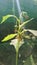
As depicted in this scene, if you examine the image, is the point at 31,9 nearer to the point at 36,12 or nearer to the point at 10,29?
the point at 36,12

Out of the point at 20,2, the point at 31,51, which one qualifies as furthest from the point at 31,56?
the point at 20,2

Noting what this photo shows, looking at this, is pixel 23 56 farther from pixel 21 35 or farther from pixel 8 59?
pixel 21 35

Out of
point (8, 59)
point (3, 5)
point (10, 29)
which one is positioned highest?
point (3, 5)

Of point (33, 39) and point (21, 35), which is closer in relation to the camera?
point (21, 35)

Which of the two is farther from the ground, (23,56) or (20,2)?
(20,2)

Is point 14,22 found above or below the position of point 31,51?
above

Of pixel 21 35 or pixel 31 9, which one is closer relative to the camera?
pixel 21 35

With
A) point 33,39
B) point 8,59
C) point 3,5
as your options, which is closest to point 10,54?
point 8,59
